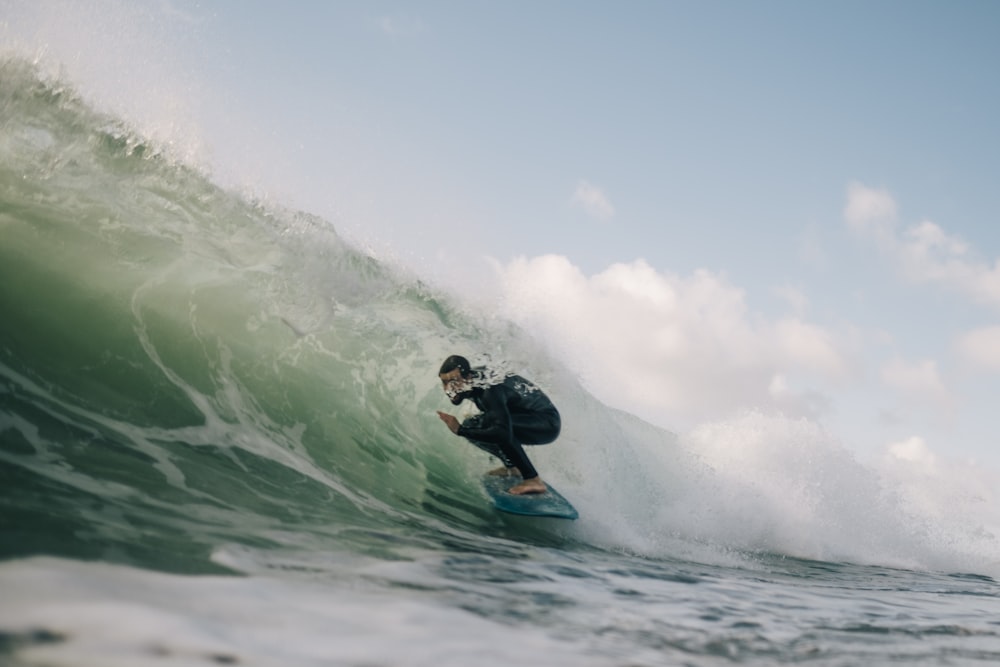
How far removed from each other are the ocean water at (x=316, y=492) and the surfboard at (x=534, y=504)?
0.12 metres

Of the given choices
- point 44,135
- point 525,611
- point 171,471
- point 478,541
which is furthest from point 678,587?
point 44,135

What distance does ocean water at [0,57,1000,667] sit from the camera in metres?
2.15

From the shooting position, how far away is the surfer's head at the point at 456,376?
5.61 metres

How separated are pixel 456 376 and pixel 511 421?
0.66 meters

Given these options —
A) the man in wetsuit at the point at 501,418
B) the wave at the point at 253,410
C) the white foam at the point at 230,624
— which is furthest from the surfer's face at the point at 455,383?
the white foam at the point at 230,624

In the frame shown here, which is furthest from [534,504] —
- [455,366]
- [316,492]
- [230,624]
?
[230,624]

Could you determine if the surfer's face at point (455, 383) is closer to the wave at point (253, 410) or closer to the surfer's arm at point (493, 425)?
the surfer's arm at point (493, 425)

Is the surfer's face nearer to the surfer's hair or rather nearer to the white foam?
the surfer's hair

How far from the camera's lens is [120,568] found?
6.99ft

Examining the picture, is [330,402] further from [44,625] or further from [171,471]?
[44,625]

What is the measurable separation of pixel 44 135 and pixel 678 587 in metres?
6.85

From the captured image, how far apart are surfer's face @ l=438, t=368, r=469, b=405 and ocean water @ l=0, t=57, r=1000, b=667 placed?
36.4 inches

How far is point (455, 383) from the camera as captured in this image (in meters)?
5.67

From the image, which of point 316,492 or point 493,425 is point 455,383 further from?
point 316,492
